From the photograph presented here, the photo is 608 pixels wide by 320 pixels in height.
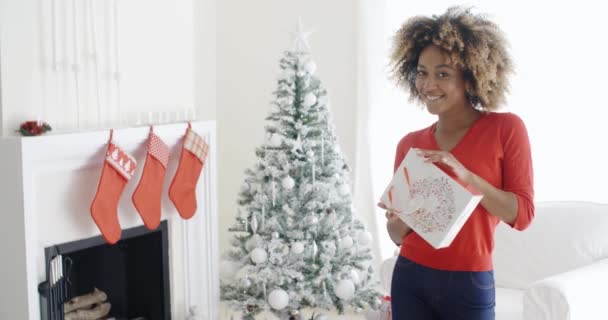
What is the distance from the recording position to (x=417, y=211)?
1.76 m

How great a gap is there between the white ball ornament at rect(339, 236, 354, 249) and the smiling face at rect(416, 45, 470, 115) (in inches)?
58.3

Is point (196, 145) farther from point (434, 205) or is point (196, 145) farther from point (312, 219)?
point (434, 205)

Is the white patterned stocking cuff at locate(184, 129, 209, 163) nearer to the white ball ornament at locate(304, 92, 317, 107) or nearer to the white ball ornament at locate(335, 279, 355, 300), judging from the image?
the white ball ornament at locate(304, 92, 317, 107)

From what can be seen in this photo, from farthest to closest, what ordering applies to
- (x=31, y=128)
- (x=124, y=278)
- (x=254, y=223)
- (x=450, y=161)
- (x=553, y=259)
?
(x=124, y=278), (x=254, y=223), (x=553, y=259), (x=31, y=128), (x=450, y=161)

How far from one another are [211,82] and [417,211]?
272 centimetres

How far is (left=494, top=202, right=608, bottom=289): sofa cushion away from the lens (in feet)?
9.45

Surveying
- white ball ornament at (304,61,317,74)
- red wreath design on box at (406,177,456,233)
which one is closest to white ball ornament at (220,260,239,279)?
white ball ornament at (304,61,317,74)

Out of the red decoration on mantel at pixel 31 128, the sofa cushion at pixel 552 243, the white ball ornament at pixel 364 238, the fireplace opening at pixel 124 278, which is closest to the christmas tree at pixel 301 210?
the white ball ornament at pixel 364 238

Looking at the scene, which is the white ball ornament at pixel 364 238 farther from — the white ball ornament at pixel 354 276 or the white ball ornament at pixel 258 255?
the white ball ornament at pixel 258 255

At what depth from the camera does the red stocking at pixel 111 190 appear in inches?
108

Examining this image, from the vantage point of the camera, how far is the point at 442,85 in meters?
1.73

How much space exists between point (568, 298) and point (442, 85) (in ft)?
3.70

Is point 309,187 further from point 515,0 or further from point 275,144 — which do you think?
point 515,0

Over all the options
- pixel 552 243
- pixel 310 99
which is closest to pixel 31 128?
pixel 310 99
